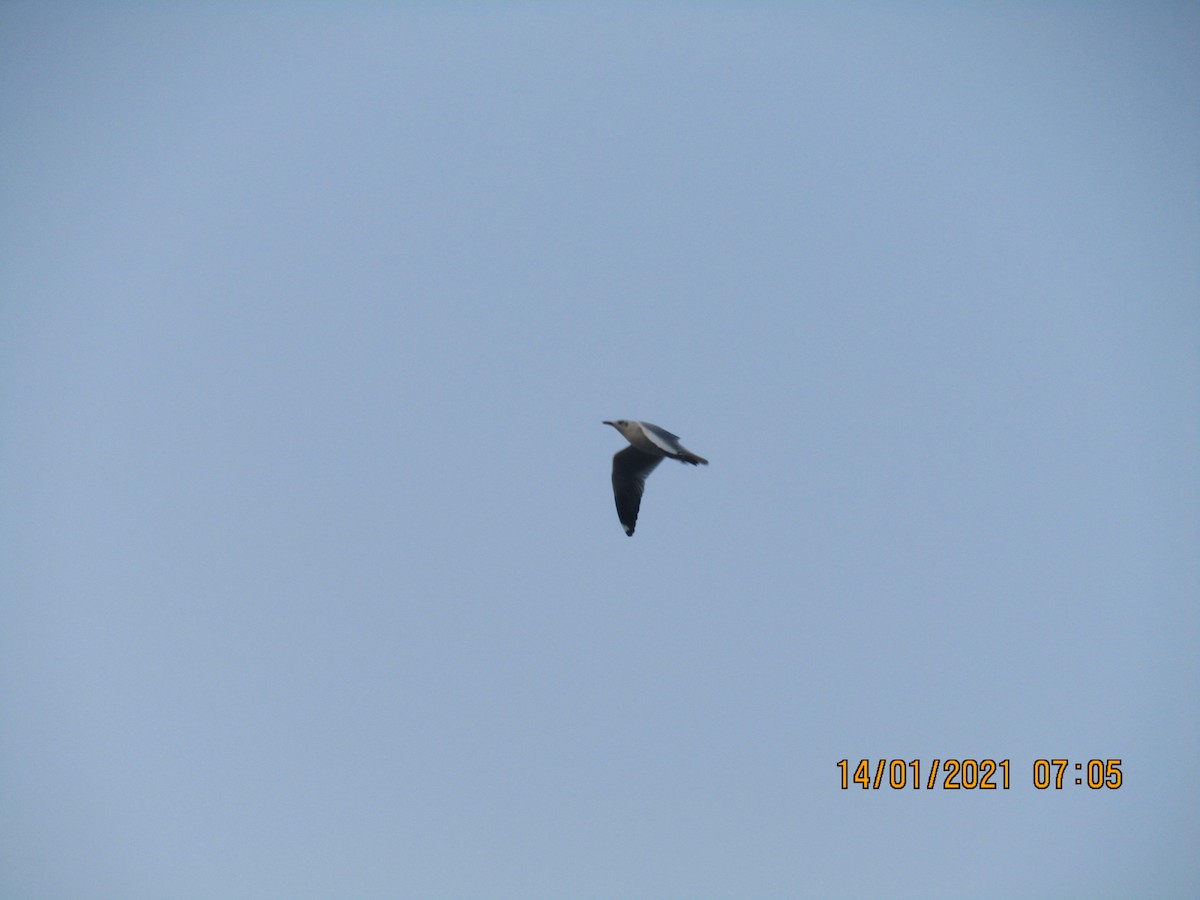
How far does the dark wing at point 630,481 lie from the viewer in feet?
68.4

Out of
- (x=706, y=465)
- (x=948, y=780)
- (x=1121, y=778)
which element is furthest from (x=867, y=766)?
(x=706, y=465)

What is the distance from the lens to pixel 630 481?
20953mm

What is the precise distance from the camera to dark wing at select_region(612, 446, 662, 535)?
20.8m

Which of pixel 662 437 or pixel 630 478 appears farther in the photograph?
pixel 630 478

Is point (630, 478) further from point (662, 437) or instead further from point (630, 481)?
point (662, 437)

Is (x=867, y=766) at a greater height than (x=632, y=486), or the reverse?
(x=632, y=486)

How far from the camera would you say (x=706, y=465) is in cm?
1761

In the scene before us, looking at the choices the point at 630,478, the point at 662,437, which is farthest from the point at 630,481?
the point at 662,437

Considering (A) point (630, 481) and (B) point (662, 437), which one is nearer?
(B) point (662, 437)

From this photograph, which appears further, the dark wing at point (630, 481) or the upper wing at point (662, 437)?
the dark wing at point (630, 481)

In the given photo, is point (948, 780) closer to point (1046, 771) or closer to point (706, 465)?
point (1046, 771)

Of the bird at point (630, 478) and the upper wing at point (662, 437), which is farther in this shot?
the bird at point (630, 478)

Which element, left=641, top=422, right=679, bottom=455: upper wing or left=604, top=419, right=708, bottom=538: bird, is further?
left=604, top=419, right=708, bottom=538: bird

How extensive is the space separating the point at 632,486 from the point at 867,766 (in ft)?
30.8
